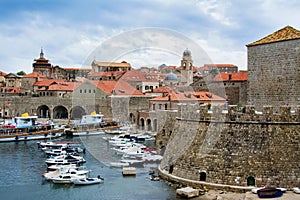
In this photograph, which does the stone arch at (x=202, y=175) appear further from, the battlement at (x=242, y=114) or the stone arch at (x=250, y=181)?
the battlement at (x=242, y=114)

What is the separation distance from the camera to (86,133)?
143ft

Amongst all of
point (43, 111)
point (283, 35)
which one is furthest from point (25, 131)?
point (283, 35)

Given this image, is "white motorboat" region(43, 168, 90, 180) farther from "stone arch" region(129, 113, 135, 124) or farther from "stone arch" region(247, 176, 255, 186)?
"stone arch" region(129, 113, 135, 124)

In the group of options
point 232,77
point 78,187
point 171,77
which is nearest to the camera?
point 78,187

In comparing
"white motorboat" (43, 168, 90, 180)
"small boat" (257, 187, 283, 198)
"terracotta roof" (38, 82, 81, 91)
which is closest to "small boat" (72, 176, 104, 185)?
"white motorboat" (43, 168, 90, 180)

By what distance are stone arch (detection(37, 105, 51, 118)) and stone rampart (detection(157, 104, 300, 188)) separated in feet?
153

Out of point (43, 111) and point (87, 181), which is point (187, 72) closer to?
point (43, 111)

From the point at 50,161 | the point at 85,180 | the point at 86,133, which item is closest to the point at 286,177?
the point at 85,180

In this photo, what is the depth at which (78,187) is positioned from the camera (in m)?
19.2

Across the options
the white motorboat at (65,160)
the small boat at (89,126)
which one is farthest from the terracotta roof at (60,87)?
the white motorboat at (65,160)

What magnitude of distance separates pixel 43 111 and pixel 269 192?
171 feet

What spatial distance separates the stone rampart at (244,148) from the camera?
1525 centimetres

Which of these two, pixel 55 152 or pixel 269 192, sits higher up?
pixel 269 192

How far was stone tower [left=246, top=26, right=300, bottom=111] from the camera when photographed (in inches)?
861
